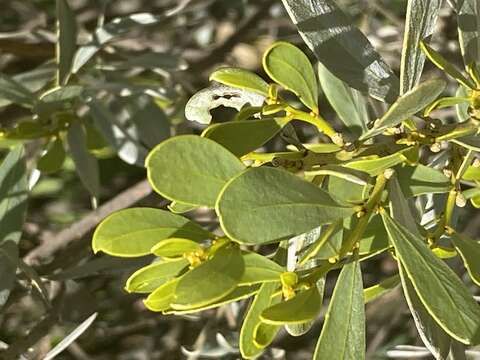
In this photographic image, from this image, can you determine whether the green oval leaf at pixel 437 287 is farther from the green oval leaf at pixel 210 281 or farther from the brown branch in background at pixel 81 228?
the brown branch in background at pixel 81 228

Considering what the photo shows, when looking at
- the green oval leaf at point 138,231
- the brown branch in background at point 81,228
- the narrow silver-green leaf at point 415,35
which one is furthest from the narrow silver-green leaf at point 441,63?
the brown branch in background at point 81,228

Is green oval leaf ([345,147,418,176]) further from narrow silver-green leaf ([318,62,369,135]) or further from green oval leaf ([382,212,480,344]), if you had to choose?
narrow silver-green leaf ([318,62,369,135])

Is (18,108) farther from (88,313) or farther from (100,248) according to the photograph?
(100,248)

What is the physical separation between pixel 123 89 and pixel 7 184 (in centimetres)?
20

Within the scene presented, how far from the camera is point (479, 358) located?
49.0 inches

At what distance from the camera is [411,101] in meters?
0.70

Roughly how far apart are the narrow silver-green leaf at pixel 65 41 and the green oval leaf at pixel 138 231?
1.77ft

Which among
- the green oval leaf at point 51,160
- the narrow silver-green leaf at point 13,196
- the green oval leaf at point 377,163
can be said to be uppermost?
the green oval leaf at point 377,163

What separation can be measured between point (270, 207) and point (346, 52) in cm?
23

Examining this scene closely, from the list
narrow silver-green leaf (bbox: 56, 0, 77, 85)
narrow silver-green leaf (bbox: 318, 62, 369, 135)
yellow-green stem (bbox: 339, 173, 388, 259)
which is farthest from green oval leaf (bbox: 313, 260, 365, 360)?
narrow silver-green leaf (bbox: 56, 0, 77, 85)

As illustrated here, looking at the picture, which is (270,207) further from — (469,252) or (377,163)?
(469,252)

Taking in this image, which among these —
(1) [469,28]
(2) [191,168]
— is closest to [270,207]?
(2) [191,168]

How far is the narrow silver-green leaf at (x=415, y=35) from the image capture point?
804 mm

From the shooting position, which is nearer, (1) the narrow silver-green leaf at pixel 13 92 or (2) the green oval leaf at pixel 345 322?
(2) the green oval leaf at pixel 345 322
